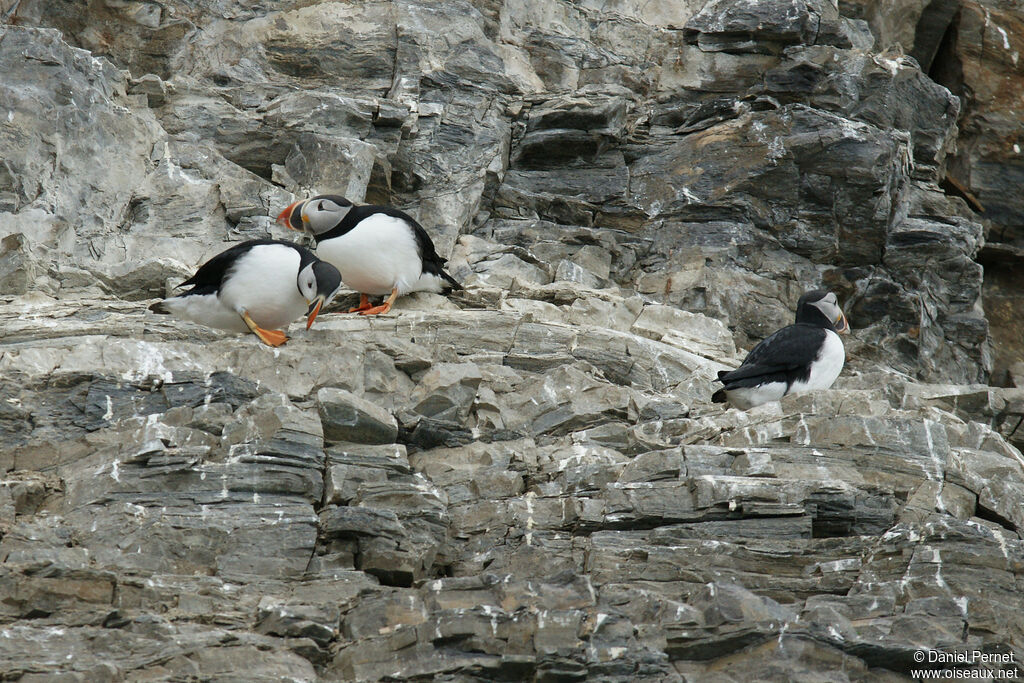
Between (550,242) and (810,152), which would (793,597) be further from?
(810,152)

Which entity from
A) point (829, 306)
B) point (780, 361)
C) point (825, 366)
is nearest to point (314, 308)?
point (780, 361)

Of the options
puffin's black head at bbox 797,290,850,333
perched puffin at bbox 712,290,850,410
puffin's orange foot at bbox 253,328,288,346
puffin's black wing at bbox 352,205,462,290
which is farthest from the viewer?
puffin's black wing at bbox 352,205,462,290

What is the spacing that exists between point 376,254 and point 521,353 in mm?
1494

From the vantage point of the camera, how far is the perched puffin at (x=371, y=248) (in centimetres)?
1016

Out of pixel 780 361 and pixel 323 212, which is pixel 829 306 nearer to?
pixel 780 361

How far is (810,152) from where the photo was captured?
13.3 metres

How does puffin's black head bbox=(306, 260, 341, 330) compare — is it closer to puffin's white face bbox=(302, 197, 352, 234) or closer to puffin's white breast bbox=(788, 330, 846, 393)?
puffin's white face bbox=(302, 197, 352, 234)

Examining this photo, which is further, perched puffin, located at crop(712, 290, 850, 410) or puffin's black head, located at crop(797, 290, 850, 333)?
puffin's black head, located at crop(797, 290, 850, 333)

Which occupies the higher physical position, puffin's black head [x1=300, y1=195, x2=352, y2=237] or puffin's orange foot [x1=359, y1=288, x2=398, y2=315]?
puffin's black head [x1=300, y1=195, x2=352, y2=237]

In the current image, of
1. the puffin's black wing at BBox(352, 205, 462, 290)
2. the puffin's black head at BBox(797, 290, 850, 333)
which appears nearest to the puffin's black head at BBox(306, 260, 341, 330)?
the puffin's black wing at BBox(352, 205, 462, 290)

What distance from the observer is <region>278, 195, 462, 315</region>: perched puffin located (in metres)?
10.2

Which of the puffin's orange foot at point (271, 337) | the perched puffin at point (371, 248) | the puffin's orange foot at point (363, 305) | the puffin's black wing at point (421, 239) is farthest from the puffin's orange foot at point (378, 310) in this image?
the puffin's orange foot at point (271, 337)

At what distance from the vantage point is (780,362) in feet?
29.9

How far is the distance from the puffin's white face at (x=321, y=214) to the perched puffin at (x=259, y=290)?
1352mm
